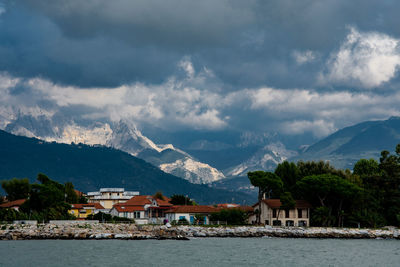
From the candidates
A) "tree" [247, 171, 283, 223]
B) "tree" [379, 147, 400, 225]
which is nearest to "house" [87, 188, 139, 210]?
"tree" [247, 171, 283, 223]

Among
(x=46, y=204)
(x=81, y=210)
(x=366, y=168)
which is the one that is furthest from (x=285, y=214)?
(x=81, y=210)

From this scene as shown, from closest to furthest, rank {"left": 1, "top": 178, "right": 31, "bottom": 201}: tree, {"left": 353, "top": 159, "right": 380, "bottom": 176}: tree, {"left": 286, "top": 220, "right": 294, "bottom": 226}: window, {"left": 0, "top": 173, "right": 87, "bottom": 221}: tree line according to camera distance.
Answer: {"left": 0, "top": 173, "right": 87, "bottom": 221}: tree line
{"left": 286, "top": 220, "right": 294, "bottom": 226}: window
{"left": 353, "top": 159, "right": 380, "bottom": 176}: tree
{"left": 1, "top": 178, "right": 31, "bottom": 201}: tree

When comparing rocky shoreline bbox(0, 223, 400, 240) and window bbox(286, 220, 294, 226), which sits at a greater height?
window bbox(286, 220, 294, 226)

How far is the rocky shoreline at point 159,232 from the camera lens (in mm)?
73750

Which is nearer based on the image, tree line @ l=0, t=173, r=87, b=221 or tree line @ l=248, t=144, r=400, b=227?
tree line @ l=0, t=173, r=87, b=221

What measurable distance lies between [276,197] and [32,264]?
245 ft

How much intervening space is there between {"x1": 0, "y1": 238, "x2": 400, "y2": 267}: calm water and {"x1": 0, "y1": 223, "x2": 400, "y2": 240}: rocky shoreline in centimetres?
436

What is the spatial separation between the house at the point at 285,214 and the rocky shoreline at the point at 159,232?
44.0ft

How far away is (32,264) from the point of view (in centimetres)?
4662

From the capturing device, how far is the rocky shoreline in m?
73.8

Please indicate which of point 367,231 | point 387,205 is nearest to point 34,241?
point 367,231

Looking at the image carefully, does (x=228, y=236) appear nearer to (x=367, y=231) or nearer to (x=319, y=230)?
(x=319, y=230)

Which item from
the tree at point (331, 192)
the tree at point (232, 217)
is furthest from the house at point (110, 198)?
the tree at point (331, 192)

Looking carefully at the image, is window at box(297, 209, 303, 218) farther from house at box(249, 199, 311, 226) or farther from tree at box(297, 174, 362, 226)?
tree at box(297, 174, 362, 226)
